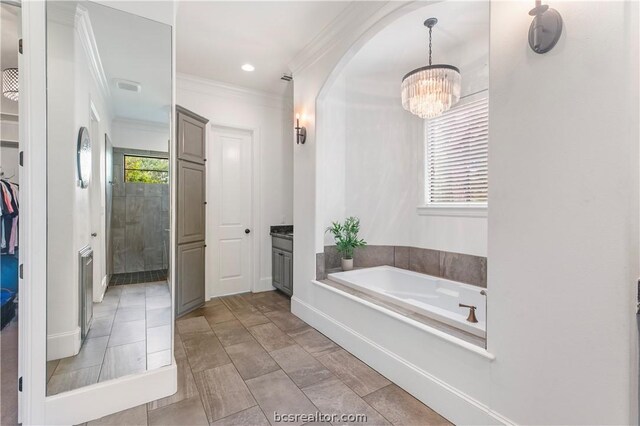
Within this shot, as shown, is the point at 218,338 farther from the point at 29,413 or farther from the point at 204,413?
the point at 29,413

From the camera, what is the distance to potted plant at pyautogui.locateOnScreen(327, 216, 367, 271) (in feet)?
11.0

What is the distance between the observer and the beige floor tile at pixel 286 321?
298 cm

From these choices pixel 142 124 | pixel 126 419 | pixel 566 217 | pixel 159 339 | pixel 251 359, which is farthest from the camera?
pixel 251 359

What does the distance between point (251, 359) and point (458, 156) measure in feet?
9.08

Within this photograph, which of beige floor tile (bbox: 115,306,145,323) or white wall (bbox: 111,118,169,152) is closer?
beige floor tile (bbox: 115,306,145,323)

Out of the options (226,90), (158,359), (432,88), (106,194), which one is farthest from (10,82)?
(432,88)

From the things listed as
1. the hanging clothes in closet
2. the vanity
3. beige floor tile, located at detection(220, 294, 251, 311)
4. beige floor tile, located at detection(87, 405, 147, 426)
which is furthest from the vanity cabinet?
the hanging clothes in closet

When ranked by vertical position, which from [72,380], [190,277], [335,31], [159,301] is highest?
[335,31]

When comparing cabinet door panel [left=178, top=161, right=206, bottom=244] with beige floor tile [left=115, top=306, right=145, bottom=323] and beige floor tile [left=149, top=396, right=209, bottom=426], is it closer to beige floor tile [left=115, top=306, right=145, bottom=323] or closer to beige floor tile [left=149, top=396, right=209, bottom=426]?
beige floor tile [left=115, top=306, right=145, bottom=323]

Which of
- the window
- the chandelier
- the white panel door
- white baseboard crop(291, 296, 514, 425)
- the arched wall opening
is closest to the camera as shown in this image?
white baseboard crop(291, 296, 514, 425)

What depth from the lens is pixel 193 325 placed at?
304cm

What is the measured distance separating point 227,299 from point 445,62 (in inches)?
152

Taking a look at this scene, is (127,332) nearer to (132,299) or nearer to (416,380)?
(132,299)

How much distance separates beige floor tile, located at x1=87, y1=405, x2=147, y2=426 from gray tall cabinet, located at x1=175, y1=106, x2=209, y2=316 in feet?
4.92
